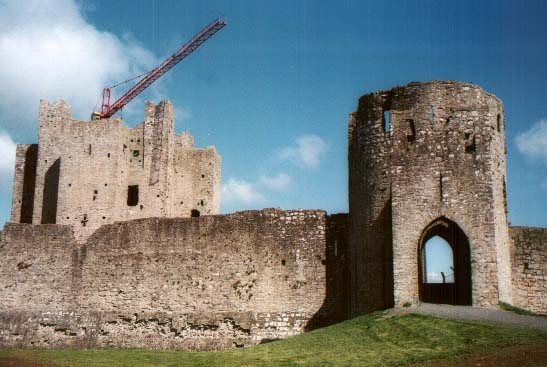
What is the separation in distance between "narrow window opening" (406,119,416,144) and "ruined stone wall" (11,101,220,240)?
653 inches

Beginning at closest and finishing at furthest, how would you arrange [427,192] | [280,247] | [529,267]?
[427,192], [529,267], [280,247]

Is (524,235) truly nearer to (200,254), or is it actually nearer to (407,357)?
(407,357)

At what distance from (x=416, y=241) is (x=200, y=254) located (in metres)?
9.14

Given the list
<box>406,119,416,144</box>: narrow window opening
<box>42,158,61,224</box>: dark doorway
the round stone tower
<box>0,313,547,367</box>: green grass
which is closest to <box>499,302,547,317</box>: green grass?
the round stone tower

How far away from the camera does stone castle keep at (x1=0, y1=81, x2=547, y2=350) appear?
68.6 feet

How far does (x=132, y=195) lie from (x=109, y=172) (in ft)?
8.90

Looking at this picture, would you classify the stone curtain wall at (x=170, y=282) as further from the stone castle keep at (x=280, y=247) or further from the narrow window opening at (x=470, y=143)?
the narrow window opening at (x=470, y=143)

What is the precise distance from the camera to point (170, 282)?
1023 inches

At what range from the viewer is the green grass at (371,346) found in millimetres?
15656

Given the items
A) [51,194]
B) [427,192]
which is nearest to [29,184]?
[51,194]

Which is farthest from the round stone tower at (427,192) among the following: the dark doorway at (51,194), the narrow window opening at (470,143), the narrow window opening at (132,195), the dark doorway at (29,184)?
the dark doorway at (29,184)

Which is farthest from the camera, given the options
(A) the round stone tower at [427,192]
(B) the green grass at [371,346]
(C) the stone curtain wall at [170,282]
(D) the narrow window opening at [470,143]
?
(C) the stone curtain wall at [170,282]

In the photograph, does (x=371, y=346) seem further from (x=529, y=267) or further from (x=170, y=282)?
(x=170, y=282)

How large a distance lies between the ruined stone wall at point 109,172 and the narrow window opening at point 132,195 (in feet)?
1.35
